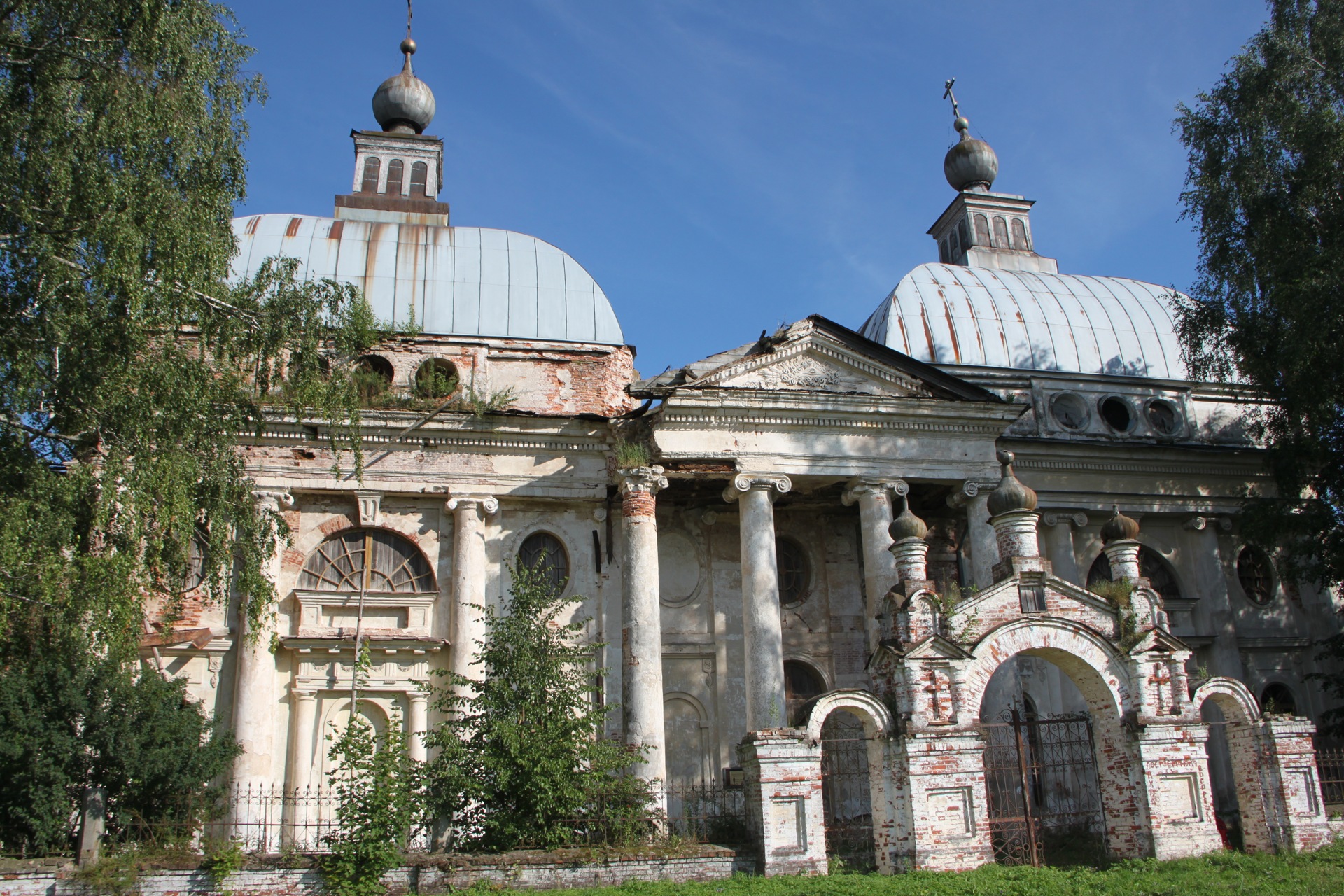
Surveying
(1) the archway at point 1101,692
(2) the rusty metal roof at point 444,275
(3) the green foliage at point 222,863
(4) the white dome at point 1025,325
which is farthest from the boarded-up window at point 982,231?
(3) the green foliage at point 222,863

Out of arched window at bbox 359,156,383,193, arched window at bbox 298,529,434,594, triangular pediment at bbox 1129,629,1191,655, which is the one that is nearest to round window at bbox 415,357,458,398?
arched window at bbox 298,529,434,594

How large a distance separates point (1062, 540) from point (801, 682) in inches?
221

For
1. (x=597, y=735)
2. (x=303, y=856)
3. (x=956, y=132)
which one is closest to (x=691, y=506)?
(x=597, y=735)

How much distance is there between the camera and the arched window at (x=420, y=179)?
81.5 ft

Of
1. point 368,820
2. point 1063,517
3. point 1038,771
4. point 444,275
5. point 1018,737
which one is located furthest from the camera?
point 1063,517

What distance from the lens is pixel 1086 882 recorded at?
11125 mm

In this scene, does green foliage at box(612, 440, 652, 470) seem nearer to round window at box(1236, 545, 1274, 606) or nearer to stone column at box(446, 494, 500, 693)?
stone column at box(446, 494, 500, 693)

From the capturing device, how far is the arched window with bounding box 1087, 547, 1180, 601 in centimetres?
2058

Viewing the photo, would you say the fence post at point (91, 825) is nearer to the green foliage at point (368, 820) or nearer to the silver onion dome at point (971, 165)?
the green foliage at point (368, 820)

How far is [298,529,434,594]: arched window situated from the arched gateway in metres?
7.22

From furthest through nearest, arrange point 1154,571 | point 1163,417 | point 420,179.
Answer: point 420,179 → point 1163,417 → point 1154,571

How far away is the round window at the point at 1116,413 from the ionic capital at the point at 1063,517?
2483mm

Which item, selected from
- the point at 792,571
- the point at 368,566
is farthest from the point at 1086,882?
the point at 368,566

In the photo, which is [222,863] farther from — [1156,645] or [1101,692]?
[1156,645]
